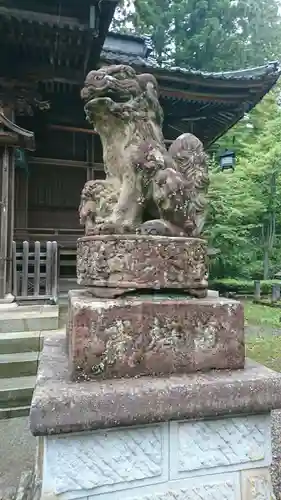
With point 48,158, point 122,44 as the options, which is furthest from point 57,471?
point 122,44

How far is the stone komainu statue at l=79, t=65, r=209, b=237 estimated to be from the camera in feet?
4.84

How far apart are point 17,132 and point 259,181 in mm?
10286

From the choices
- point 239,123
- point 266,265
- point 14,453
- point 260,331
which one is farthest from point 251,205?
point 14,453

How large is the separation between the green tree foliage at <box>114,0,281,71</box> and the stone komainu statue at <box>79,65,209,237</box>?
18.3m

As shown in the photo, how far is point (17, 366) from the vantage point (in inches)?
127

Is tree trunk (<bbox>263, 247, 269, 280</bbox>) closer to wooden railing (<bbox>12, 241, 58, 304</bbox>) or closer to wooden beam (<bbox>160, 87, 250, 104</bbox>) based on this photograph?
wooden beam (<bbox>160, 87, 250, 104</bbox>)

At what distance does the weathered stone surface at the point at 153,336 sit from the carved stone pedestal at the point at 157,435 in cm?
5

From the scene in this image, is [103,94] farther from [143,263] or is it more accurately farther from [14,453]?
[14,453]

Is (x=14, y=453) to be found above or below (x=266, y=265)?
below

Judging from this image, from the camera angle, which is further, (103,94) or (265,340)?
(265,340)

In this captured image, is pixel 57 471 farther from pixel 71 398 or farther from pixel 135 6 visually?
pixel 135 6

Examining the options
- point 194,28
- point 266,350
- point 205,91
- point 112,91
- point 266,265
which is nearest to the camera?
point 112,91

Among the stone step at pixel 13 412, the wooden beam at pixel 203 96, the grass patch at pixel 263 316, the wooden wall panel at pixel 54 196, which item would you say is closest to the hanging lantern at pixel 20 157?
the wooden wall panel at pixel 54 196

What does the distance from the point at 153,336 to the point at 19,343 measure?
261 cm
